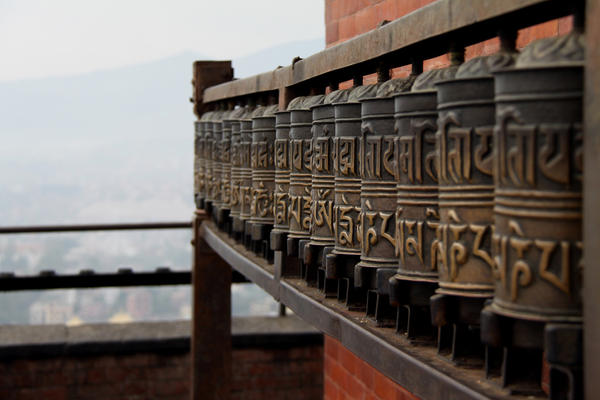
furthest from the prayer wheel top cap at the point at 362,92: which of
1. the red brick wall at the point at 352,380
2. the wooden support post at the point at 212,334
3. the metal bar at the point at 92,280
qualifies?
the metal bar at the point at 92,280

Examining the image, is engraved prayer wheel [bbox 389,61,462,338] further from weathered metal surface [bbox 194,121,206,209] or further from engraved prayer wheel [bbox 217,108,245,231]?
weathered metal surface [bbox 194,121,206,209]

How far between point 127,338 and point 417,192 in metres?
5.25

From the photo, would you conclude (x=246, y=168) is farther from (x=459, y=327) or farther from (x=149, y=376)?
(x=149, y=376)

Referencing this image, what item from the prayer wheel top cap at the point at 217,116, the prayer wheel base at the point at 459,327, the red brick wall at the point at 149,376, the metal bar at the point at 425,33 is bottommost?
the red brick wall at the point at 149,376

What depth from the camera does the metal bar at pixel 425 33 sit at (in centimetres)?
127

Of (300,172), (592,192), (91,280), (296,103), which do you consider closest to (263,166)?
(296,103)

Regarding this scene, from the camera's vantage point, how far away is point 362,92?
182cm

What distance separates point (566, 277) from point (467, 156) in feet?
0.79

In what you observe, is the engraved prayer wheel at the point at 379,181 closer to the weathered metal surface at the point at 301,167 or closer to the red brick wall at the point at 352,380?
the weathered metal surface at the point at 301,167

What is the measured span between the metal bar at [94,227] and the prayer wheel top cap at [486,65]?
5.33 meters

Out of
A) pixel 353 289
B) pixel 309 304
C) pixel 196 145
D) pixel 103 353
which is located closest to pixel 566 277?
pixel 353 289

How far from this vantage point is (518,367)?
1303 mm

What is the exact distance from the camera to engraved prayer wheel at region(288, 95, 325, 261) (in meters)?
2.19

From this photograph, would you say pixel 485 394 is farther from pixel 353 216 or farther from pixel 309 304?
pixel 309 304
